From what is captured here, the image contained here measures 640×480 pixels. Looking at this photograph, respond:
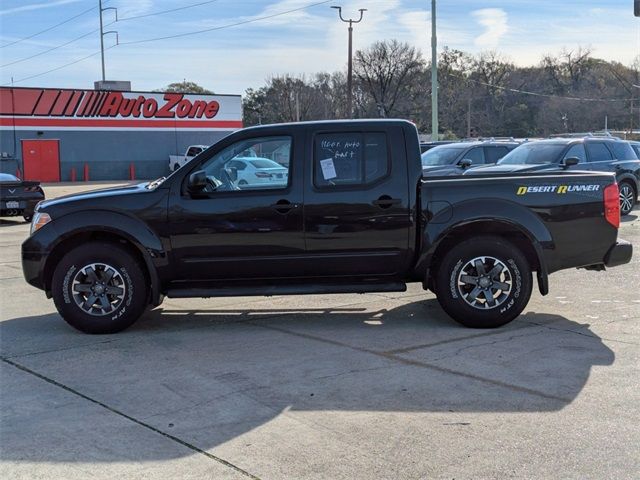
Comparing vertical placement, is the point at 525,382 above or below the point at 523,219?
below

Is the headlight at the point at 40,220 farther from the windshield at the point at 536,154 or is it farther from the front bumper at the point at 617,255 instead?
the windshield at the point at 536,154

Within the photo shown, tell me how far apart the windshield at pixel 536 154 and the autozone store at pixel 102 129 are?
3167cm

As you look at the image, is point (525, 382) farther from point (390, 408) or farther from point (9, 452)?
point (9, 452)

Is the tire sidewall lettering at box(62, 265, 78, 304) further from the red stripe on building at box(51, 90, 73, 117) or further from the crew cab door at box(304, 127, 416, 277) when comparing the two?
the red stripe on building at box(51, 90, 73, 117)

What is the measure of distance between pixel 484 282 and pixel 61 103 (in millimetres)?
41253

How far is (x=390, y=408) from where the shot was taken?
16.1ft

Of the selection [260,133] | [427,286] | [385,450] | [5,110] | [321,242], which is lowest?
[385,450]

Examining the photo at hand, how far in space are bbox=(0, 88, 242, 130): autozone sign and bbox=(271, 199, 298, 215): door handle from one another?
39577mm

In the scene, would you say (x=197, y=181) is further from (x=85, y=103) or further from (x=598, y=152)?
(x=85, y=103)

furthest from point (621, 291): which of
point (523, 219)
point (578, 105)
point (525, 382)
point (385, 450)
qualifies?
point (578, 105)

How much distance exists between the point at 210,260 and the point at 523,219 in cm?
299

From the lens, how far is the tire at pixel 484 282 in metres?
6.98

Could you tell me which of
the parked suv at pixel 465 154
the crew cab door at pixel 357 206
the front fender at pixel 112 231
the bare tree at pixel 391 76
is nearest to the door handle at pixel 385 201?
the crew cab door at pixel 357 206

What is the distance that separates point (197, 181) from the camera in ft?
22.9
